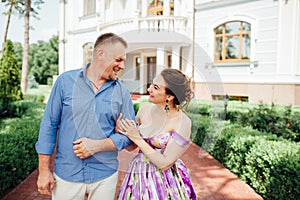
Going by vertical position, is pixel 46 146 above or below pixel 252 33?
below

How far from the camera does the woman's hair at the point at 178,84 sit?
4.07 feet

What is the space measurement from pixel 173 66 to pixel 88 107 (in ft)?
1.45

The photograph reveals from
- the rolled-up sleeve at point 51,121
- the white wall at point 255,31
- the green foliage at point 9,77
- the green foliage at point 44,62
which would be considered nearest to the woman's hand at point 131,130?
the rolled-up sleeve at point 51,121

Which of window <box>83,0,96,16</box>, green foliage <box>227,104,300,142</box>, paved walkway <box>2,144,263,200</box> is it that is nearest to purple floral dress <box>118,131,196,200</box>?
paved walkway <box>2,144,263,200</box>

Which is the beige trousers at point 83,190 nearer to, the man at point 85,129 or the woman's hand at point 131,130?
the man at point 85,129

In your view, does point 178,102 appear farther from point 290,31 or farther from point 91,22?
point 91,22

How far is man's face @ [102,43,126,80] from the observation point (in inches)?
48.2

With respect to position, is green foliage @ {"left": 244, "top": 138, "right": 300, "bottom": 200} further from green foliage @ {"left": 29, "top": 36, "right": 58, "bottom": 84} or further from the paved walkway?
green foliage @ {"left": 29, "top": 36, "right": 58, "bottom": 84}

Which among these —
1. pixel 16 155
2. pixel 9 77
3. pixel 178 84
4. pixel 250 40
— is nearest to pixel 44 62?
pixel 9 77

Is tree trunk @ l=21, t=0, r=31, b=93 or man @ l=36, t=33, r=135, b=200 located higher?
tree trunk @ l=21, t=0, r=31, b=93

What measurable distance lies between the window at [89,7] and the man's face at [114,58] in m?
14.9

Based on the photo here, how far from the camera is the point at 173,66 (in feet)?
4.45

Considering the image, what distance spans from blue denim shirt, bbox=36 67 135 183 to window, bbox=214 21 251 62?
9943mm

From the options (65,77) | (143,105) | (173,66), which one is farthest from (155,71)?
(65,77)
